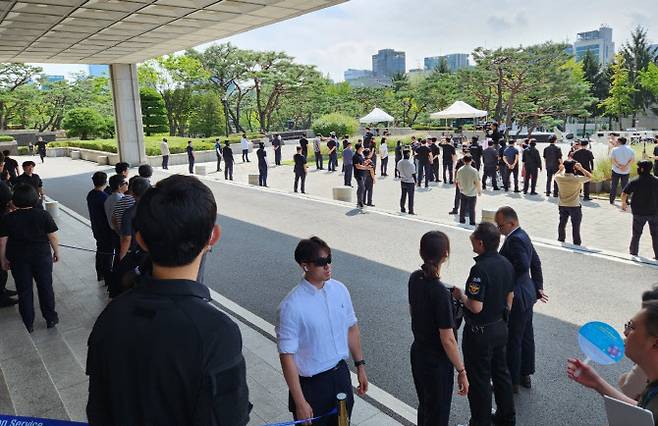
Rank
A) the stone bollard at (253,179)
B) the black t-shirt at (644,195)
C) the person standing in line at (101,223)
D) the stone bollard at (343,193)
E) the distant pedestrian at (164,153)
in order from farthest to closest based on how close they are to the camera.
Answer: the distant pedestrian at (164,153) < the stone bollard at (253,179) < the stone bollard at (343,193) < the black t-shirt at (644,195) < the person standing in line at (101,223)

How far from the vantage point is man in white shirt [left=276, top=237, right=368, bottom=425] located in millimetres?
2900

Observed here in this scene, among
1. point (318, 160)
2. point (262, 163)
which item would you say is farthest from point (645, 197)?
point (318, 160)

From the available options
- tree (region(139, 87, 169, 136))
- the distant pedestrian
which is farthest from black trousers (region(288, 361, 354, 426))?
tree (region(139, 87, 169, 136))

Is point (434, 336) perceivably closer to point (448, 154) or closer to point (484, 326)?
point (484, 326)

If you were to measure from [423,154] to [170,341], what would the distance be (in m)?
16.2

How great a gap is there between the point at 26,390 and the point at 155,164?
80.1ft

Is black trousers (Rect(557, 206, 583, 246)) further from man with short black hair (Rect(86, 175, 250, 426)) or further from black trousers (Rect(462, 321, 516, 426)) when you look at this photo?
man with short black hair (Rect(86, 175, 250, 426))

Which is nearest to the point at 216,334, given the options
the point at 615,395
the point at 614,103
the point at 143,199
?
the point at 143,199

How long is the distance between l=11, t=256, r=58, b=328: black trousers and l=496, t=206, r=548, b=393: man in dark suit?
17.8ft

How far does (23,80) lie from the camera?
4625cm

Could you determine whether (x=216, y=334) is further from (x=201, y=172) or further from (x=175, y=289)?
(x=201, y=172)

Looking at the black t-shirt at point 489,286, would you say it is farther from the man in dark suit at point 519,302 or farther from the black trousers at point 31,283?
the black trousers at point 31,283

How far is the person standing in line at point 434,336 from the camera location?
10.9 feet

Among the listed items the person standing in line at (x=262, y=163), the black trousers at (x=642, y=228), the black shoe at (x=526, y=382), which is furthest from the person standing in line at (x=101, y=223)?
the person standing in line at (x=262, y=163)
